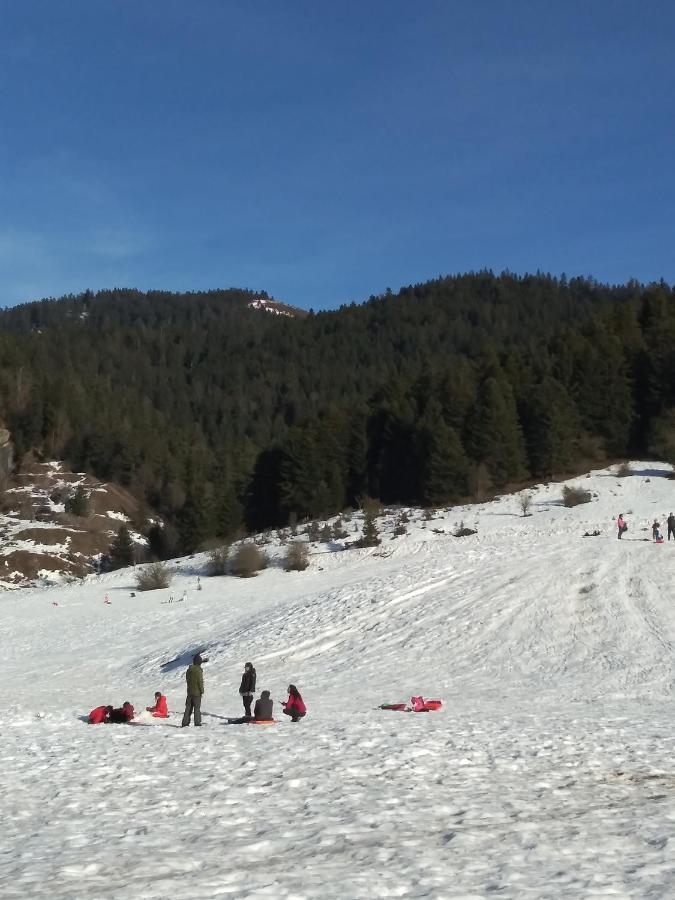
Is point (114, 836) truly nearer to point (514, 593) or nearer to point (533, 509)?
point (514, 593)

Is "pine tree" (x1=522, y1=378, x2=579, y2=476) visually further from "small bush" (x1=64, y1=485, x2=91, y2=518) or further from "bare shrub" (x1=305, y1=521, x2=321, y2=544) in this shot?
"small bush" (x1=64, y1=485, x2=91, y2=518)

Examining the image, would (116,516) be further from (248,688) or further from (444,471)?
(248,688)

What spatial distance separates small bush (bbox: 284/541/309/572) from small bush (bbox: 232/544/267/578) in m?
1.72

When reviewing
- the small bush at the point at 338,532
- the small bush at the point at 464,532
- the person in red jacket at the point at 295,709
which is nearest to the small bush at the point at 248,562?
the small bush at the point at 338,532

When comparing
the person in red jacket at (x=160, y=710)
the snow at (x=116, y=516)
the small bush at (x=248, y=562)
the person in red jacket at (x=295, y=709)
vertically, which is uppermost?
the snow at (x=116, y=516)

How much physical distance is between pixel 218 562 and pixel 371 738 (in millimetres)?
31117

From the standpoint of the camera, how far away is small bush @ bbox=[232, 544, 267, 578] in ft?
136

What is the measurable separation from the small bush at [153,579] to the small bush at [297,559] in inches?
255

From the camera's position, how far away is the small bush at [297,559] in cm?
3997

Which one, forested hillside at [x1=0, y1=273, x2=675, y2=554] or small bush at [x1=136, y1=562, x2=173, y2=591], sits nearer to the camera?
small bush at [x1=136, y1=562, x2=173, y2=591]

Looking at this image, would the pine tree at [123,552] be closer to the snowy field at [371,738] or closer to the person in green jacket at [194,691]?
the snowy field at [371,738]

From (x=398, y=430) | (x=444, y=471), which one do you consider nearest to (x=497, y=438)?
(x=444, y=471)

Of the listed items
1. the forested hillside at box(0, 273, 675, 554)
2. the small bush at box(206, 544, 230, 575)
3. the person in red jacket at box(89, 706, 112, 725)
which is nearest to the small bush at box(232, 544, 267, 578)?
the small bush at box(206, 544, 230, 575)

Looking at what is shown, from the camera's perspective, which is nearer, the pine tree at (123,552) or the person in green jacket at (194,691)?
the person in green jacket at (194,691)
